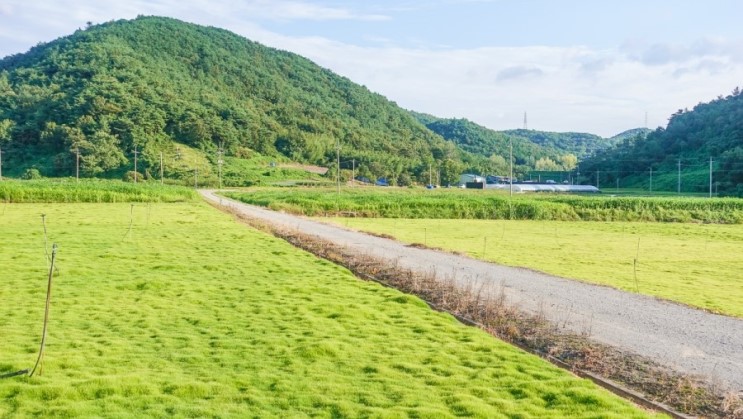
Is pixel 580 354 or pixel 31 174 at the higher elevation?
pixel 31 174

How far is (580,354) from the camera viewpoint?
9617 mm

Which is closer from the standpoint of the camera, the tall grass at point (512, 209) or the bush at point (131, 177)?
the tall grass at point (512, 209)

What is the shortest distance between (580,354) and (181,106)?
117227 mm

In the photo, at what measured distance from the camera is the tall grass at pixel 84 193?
50.4 meters

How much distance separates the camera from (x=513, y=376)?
27.5 feet

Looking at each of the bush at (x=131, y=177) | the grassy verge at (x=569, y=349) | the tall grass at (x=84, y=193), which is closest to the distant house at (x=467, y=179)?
the bush at (x=131, y=177)

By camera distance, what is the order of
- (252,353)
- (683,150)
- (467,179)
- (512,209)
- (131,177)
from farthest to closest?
(467,179) → (683,150) → (131,177) → (512,209) → (252,353)

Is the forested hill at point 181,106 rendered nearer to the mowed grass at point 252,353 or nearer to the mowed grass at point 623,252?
the mowed grass at point 623,252

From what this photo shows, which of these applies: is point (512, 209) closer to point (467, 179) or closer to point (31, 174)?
point (31, 174)

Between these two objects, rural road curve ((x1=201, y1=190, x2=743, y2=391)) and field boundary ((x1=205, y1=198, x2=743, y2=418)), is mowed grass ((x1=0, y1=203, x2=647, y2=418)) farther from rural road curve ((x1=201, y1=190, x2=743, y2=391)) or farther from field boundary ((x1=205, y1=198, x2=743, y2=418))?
rural road curve ((x1=201, y1=190, x2=743, y2=391))

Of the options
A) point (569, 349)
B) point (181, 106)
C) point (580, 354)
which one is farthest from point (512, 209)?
point (181, 106)

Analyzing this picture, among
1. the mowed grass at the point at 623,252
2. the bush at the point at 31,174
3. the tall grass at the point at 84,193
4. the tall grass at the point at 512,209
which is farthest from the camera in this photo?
the bush at the point at 31,174

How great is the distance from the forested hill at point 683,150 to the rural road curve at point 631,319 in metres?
92.2

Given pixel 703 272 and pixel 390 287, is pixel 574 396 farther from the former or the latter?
pixel 703 272
